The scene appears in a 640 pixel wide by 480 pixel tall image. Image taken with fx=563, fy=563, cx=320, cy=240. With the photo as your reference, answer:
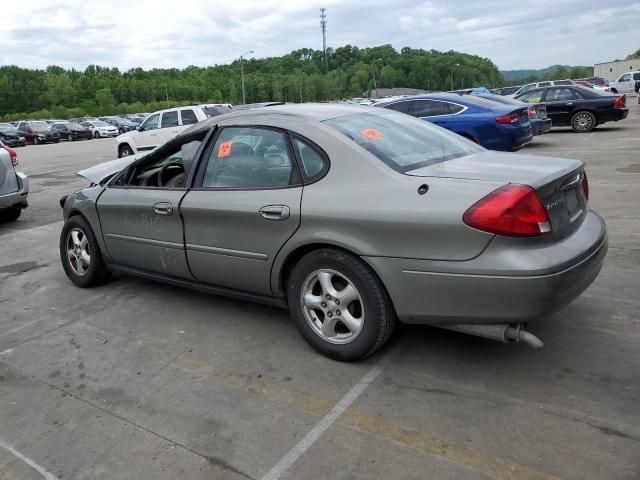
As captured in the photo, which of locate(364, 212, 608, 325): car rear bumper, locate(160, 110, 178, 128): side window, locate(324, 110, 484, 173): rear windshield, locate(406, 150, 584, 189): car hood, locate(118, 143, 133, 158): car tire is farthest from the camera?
locate(118, 143, 133, 158): car tire

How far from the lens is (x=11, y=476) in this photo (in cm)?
263

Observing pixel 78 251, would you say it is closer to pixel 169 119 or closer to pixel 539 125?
pixel 539 125

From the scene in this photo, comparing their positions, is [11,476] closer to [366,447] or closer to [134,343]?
[134,343]

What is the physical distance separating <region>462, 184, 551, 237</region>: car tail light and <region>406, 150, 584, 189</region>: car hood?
0.11 m

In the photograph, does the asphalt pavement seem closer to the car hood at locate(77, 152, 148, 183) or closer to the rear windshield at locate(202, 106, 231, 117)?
the car hood at locate(77, 152, 148, 183)

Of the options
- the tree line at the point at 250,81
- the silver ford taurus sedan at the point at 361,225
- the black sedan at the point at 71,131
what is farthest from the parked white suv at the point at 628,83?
the tree line at the point at 250,81

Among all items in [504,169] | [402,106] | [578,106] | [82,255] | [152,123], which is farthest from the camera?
[152,123]

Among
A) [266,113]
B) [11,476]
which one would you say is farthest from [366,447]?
[266,113]

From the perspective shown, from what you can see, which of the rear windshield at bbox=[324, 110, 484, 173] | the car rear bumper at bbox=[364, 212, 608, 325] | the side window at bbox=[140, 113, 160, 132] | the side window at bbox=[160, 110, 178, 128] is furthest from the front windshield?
the car rear bumper at bbox=[364, 212, 608, 325]

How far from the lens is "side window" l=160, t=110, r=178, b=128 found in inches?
689

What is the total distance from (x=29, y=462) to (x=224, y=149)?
7.49 ft

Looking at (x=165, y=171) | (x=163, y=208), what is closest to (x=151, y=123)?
(x=165, y=171)

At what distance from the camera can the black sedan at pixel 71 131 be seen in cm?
4068

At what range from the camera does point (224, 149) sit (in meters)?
4.03
